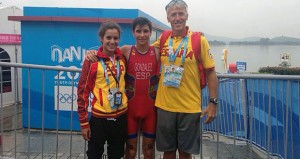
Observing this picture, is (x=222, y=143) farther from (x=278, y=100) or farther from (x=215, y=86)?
(x=215, y=86)

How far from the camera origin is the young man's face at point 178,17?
9.33ft

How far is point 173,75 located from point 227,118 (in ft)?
11.8

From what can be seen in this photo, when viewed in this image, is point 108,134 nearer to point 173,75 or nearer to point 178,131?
point 178,131

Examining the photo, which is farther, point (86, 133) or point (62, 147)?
point (62, 147)

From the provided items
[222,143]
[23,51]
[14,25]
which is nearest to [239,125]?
[222,143]

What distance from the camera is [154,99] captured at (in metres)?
3.00

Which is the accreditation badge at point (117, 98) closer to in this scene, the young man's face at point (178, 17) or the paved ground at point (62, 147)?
the young man's face at point (178, 17)

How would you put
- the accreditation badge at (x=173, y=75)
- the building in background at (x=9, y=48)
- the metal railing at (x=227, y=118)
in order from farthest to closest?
the building in background at (x=9, y=48) < the metal railing at (x=227, y=118) < the accreditation badge at (x=173, y=75)

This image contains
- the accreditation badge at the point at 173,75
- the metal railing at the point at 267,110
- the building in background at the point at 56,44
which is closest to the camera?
the accreditation badge at the point at 173,75

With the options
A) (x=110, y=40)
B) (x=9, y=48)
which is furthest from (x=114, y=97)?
(x=9, y=48)

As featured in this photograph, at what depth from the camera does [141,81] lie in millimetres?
2928

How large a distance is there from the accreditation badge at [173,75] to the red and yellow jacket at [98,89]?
1.37 ft

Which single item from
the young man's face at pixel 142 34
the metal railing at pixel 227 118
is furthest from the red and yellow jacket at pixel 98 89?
the metal railing at pixel 227 118

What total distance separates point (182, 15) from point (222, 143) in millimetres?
3694
